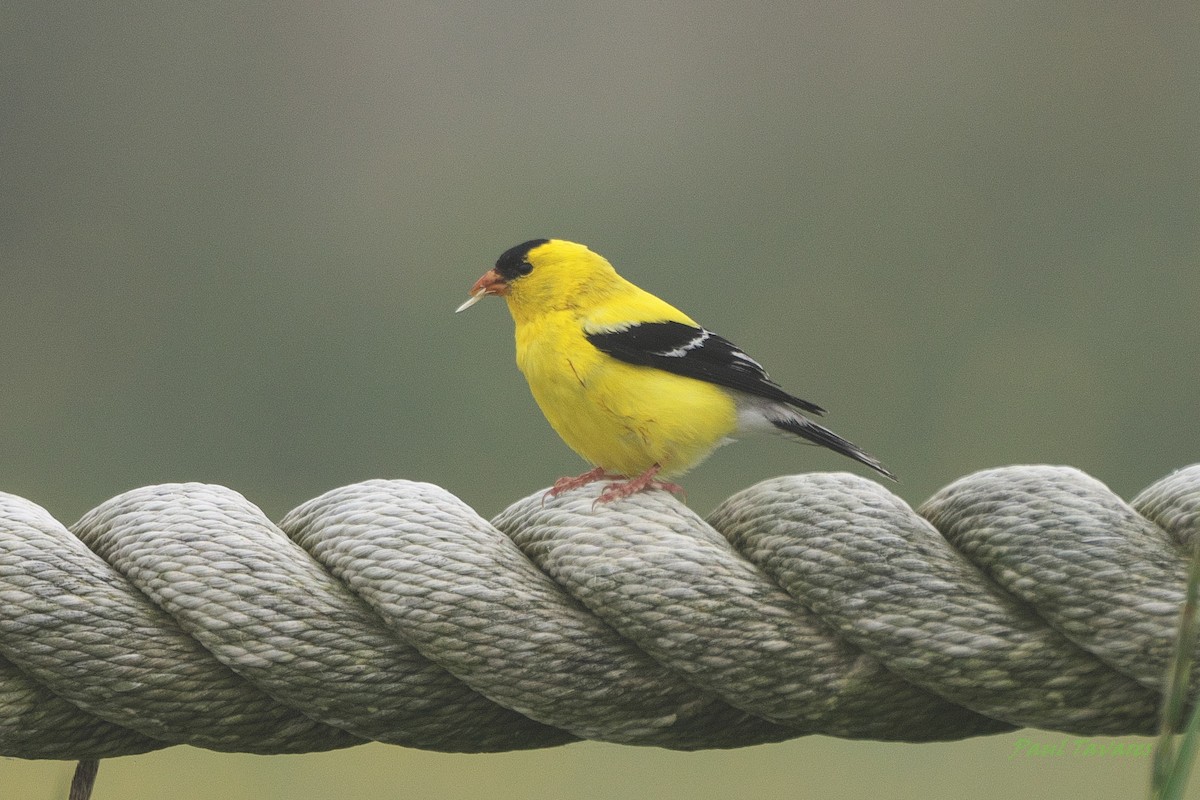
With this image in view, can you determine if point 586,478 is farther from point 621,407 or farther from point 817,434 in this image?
point 817,434

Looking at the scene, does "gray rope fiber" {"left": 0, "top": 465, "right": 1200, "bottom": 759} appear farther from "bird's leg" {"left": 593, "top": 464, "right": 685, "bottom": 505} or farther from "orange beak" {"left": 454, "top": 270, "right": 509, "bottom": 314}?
"orange beak" {"left": 454, "top": 270, "right": 509, "bottom": 314}

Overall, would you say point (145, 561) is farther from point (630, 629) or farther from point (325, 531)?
point (630, 629)

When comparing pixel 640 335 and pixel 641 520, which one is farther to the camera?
pixel 640 335

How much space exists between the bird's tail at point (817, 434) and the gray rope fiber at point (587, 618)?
12.3 inches

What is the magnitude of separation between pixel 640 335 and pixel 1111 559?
19.6 inches

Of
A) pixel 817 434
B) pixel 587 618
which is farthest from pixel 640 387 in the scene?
pixel 587 618

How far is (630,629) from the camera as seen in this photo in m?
0.85

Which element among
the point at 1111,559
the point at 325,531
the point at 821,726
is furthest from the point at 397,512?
the point at 1111,559

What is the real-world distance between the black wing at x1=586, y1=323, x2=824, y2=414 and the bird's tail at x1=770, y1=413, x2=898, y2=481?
32 millimetres

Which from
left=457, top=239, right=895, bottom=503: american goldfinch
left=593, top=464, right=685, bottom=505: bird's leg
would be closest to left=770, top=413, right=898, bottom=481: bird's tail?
left=457, top=239, right=895, bottom=503: american goldfinch

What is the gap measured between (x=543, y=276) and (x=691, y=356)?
198 mm

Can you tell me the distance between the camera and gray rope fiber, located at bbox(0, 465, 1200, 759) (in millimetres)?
840

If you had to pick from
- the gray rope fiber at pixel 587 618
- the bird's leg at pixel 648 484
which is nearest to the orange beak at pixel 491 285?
the bird's leg at pixel 648 484

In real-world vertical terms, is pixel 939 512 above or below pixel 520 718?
above
